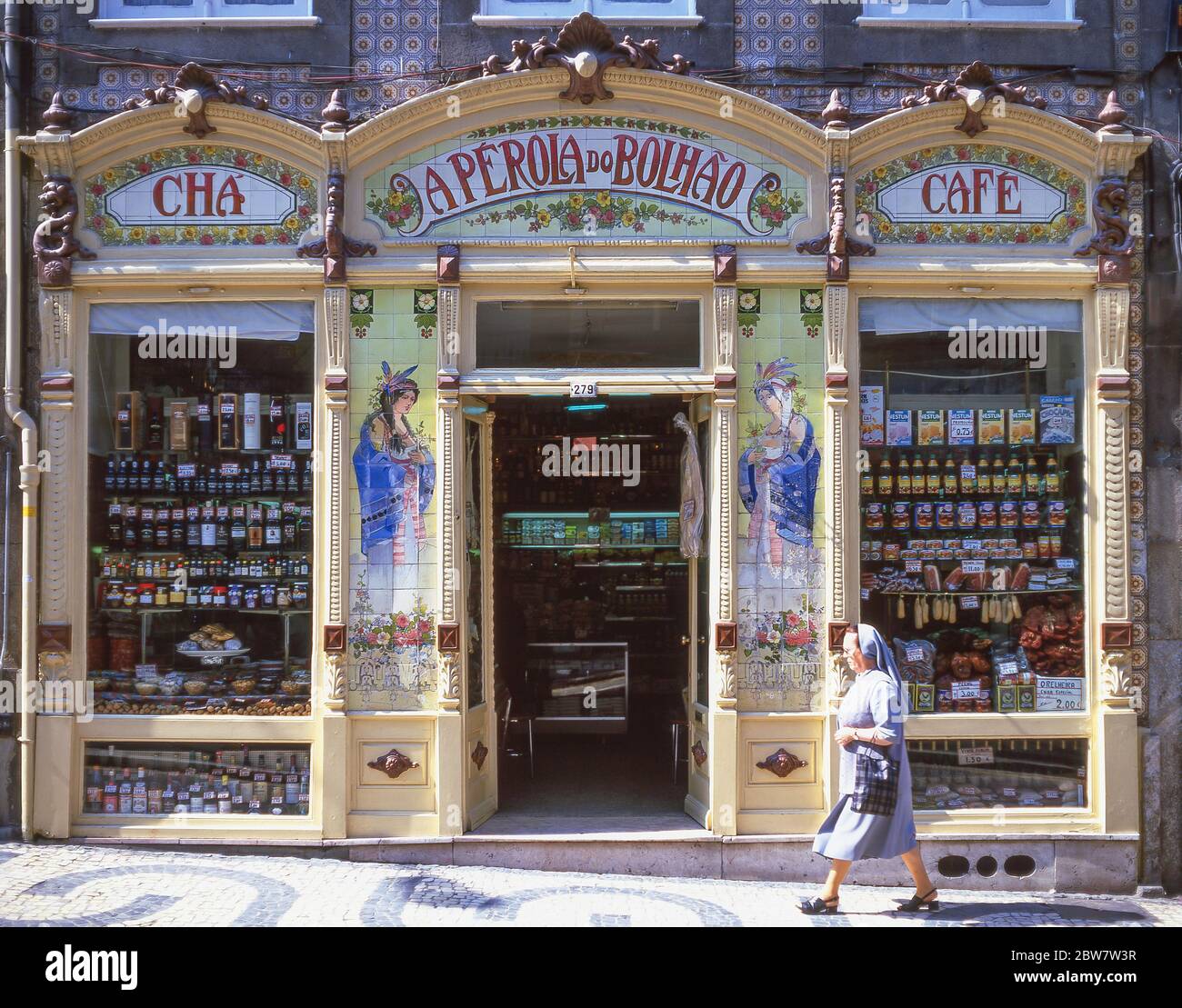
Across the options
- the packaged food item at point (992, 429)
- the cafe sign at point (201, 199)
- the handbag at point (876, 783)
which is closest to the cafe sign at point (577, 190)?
the cafe sign at point (201, 199)

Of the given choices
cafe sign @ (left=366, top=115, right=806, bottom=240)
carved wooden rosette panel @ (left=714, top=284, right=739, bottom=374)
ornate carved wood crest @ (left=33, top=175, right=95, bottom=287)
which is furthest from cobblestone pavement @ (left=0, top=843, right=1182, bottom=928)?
cafe sign @ (left=366, top=115, right=806, bottom=240)

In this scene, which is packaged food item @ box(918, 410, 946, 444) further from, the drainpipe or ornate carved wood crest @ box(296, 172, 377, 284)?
the drainpipe

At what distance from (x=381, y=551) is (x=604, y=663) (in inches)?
136

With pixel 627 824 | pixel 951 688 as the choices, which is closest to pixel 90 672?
pixel 627 824

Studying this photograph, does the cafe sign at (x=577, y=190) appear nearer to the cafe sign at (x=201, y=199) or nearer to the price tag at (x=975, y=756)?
the cafe sign at (x=201, y=199)

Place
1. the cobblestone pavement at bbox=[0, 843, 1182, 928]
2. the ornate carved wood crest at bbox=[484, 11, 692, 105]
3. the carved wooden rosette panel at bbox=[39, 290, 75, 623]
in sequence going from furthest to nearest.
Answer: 1. the carved wooden rosette panel at bbox=[39, 290, 75, 623]
2. the ornate carved wood crest at bbox=[484, 11, 692, 105]
3. the cobblestone pavement at bbox=[0, 843, 1182, 928]

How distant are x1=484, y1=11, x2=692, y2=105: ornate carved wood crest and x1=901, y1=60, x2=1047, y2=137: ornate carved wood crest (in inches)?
68.5

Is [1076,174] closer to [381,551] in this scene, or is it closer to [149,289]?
[381,551]

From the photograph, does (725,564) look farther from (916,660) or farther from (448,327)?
(448,327)

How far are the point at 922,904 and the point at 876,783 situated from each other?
93cm

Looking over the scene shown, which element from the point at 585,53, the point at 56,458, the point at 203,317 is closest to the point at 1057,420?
the point at 585,53

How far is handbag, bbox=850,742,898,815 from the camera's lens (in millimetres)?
6676

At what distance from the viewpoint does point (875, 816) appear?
668cm

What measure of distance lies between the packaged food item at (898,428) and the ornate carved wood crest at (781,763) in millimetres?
2386
